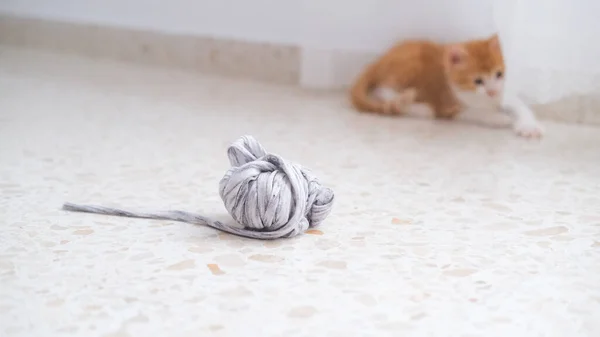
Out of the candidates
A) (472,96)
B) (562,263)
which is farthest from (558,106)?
(562,263)

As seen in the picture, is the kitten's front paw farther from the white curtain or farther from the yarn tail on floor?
the yarn tail on floor

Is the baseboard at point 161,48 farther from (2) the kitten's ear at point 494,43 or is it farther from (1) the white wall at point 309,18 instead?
(2) the kitten's ear at point 494,43

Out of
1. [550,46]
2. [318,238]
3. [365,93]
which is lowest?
[318,238]

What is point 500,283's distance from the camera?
2.22 ft

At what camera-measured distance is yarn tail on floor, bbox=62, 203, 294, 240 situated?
77 centimetres

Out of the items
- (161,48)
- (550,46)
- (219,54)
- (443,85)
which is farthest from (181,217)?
(161,48)

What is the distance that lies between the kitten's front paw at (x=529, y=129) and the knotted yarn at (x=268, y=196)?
2.25ft

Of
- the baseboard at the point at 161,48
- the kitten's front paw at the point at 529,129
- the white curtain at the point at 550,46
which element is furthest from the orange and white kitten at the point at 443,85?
the baseboard at the point at 161,48

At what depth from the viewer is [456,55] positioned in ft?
4.70

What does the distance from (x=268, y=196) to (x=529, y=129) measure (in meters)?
0.79

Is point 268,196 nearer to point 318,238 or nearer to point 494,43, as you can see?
point 318,238

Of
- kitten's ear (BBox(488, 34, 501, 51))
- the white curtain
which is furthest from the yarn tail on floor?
kitten's ear (BBox(488, 34, 501, 51))

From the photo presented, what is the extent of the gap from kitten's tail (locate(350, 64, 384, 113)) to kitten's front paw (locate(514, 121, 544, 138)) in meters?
0.34

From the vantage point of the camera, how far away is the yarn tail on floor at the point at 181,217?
0.77m
